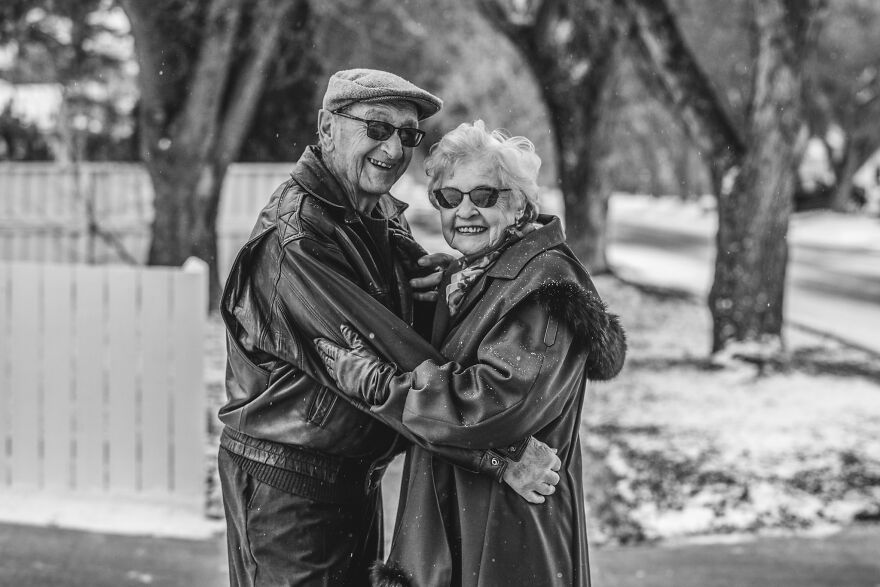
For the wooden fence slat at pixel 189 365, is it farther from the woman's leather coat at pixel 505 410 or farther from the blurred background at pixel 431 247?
the woman's leather coat at pixel 505 410

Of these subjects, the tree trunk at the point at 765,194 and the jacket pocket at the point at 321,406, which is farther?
the tree trunk at the point at 765,194

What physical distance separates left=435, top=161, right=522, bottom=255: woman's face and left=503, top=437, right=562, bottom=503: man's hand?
522 millimetres

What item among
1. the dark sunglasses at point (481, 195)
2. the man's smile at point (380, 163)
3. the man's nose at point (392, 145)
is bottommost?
the dark sunglasses at point (481, 195)

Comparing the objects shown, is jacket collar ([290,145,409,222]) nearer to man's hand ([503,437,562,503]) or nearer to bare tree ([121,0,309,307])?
man's hand ([503,437,562,503])

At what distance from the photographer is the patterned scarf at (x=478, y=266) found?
8.77 feet

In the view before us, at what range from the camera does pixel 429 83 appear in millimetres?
24125

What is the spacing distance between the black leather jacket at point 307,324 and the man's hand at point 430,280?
8 cm

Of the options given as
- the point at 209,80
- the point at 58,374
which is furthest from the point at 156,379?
the point at 209,80

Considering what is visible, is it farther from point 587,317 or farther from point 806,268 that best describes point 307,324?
point 806,268

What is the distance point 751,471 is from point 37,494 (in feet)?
13.9

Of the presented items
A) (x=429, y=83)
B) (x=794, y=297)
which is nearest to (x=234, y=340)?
(x=794, y=297)

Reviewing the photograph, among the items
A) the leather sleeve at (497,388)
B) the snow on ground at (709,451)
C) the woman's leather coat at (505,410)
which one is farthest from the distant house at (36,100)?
the leather sleeve at (497,388)

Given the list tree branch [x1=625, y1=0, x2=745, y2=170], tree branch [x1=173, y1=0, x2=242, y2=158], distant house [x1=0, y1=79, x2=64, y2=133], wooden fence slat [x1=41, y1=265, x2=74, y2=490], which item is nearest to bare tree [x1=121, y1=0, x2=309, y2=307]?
tree branch [x1=173, y1=0, x2=242, y2=158]

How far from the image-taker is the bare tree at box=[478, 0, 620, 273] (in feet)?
52.6
